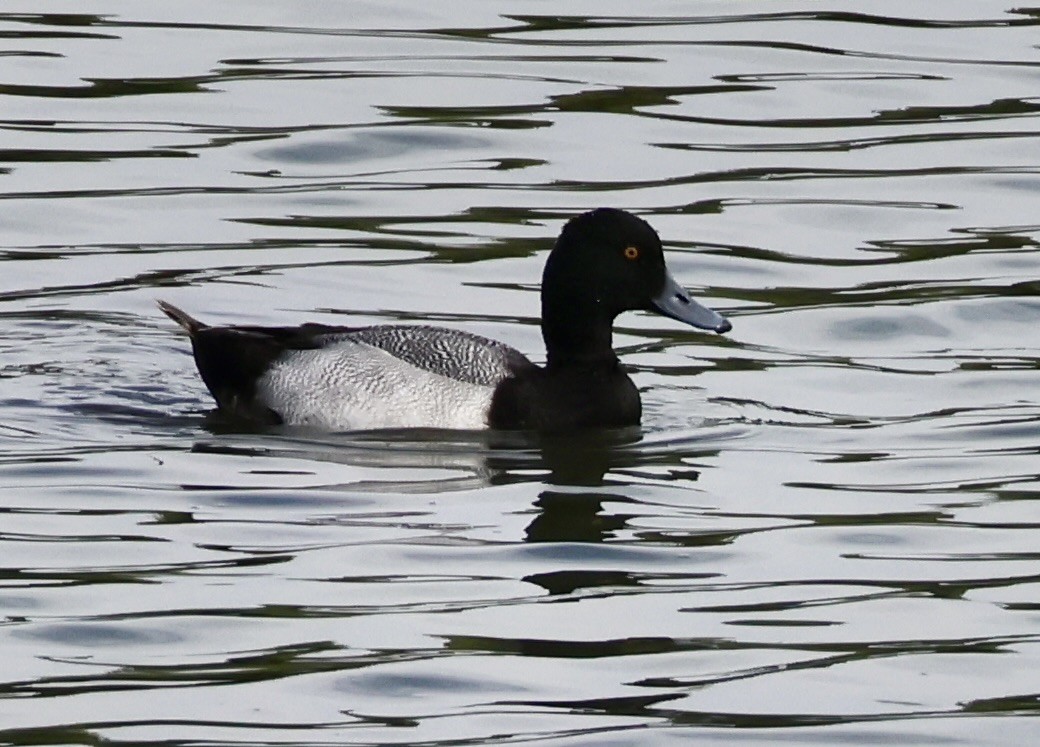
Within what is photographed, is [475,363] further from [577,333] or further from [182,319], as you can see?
[182,319]

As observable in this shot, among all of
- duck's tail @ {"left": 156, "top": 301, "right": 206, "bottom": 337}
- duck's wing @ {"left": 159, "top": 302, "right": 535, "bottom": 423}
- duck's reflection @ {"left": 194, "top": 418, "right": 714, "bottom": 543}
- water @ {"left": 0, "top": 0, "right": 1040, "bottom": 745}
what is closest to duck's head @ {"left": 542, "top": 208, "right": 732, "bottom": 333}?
duck's wing @ {"left": 159, "top": 302, "right": 535, "bottom": 423}

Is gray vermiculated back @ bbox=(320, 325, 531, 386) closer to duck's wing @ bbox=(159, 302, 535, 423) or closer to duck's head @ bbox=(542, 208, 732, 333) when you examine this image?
duck's wing @ bbox=(159, 302, 535, 423)

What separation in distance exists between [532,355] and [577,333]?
119 cm

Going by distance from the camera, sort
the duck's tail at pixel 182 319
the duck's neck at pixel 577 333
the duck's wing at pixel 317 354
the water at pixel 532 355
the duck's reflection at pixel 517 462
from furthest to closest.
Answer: the duck's tail at pixel 182 319 < the duck's neck at pixel 577 333 < the duck's wing at pixel 317 354 < the duck's reflection at pixel 517 462 < the water at pixel 532 355

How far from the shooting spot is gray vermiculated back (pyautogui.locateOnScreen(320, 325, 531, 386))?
37.8 feet

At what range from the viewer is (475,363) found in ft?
37.9

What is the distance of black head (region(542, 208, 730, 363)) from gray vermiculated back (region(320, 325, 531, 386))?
27 cm

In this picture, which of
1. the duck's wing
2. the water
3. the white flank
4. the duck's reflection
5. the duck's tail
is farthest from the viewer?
the duck's tail

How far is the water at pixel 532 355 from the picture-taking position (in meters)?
7.54

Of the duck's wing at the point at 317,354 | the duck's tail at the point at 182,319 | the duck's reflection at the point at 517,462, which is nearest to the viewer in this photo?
the duck's reflection at the point at 517,462

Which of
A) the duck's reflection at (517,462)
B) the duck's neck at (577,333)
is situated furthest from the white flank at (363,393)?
the duck's neck at (577,333)

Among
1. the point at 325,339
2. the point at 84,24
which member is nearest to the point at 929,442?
the point at 325,339

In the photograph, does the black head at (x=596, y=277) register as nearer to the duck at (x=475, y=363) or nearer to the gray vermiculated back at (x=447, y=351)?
the duck at (x=475, y=363)

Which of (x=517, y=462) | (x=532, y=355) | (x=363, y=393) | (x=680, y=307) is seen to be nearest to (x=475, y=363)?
(x=363, y=393)
